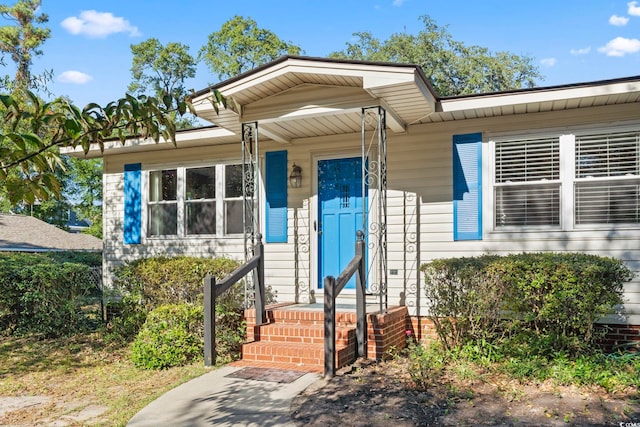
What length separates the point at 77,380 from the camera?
5910 millimetres

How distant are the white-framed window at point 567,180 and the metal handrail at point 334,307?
1.99 metres

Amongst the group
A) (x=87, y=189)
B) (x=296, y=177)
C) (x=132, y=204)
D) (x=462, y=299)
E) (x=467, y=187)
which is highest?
(x=87, y=189)

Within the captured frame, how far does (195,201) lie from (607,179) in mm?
6129

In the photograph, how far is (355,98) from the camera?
20.5 ft

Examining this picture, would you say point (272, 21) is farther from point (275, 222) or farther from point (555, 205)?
point (555, 205)

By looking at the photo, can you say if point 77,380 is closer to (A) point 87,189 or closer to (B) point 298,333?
(B) point 298,333

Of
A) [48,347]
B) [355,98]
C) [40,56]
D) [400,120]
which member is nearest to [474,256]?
[400,120]

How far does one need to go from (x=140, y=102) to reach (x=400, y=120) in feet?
17.5

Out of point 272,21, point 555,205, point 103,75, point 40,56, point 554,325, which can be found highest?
point 272,21

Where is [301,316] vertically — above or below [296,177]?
below

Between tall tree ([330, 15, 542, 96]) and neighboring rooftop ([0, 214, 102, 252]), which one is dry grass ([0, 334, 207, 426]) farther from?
tall tree ([330, 15, 542, 96])

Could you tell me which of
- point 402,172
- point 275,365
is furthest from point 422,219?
point 275,365

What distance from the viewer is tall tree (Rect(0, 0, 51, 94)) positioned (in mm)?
19141

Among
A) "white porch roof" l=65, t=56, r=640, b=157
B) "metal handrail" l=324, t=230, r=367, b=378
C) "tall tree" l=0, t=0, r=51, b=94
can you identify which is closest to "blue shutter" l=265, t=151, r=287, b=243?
"white porch roof" l=65, t=56, r=640, b=157
